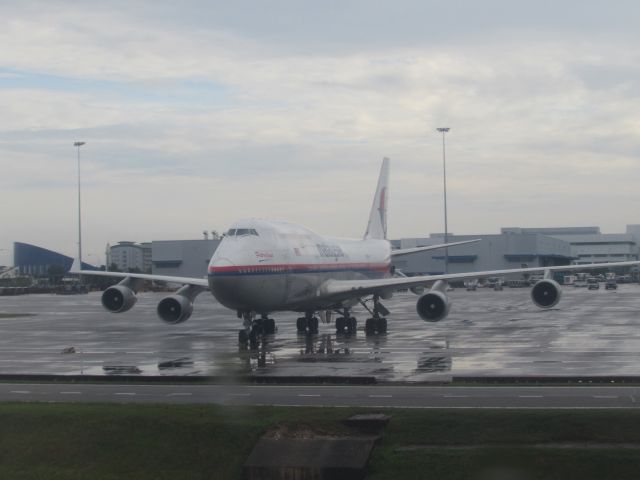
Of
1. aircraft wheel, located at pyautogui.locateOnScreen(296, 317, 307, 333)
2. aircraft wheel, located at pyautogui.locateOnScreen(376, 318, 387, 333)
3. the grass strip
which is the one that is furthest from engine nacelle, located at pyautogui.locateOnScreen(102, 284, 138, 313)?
the grass strip

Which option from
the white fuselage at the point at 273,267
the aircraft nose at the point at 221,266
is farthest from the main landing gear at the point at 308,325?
the aircraft nose at the point at 221,266

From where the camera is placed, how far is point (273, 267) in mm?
41156

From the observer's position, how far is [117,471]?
18953 millimetres

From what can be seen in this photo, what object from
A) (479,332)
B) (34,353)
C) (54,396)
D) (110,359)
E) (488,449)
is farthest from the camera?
(479,332)

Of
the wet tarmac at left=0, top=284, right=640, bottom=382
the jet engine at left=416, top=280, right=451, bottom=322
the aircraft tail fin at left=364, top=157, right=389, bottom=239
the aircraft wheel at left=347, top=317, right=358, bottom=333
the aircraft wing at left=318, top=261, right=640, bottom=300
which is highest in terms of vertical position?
the aircraft tail fin at left=364, top=157, right=389, bottom=239

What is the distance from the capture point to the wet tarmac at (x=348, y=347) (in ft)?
101

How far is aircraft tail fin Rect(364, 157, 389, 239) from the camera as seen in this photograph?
213 feet

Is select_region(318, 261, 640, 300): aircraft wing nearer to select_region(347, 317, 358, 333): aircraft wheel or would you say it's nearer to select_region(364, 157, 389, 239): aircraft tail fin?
select_region(347, 317, 358, 333): aircraft wheel

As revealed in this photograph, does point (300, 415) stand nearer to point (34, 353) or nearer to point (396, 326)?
point (34, 353)

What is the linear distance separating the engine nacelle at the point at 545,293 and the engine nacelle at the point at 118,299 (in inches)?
834

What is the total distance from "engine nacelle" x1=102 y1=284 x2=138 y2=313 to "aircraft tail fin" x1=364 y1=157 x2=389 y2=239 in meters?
21.6

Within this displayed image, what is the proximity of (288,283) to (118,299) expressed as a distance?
1060cm

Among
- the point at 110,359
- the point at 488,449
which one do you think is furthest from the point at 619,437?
the point at 110,359

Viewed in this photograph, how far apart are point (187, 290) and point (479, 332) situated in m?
15.5
